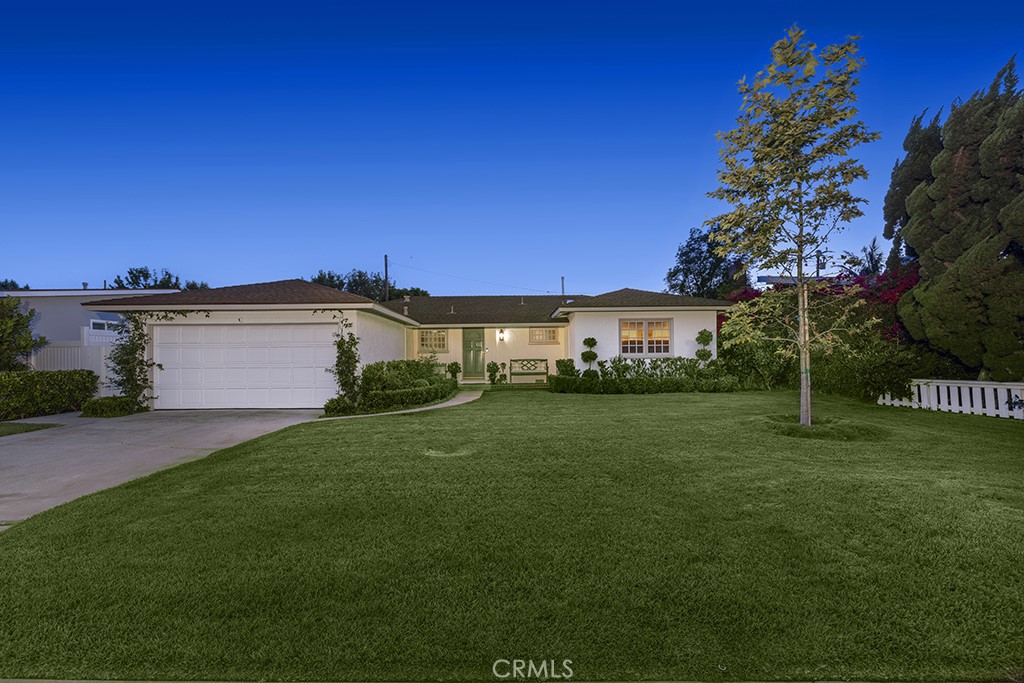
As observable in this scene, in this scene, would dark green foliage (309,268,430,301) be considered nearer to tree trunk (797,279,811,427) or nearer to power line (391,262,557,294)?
power line (391,262,557,294)

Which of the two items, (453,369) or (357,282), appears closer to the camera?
(453,369)

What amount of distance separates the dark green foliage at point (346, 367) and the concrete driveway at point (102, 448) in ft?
3.20

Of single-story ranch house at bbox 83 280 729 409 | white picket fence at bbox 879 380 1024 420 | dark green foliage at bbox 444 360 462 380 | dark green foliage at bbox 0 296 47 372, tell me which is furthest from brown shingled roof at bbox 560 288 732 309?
dark green foliage at bbox 0 296 47 372

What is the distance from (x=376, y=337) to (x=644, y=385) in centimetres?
895

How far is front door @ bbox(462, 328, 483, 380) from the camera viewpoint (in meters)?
22.4

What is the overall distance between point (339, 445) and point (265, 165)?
771 inches

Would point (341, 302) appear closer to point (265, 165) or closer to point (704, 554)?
point (704, 554)

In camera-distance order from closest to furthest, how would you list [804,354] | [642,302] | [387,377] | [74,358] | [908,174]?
[804,354], [387,377], [908,174], [74,358], [642,302]

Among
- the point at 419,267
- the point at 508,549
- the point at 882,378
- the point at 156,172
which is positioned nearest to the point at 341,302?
the point at 508,549

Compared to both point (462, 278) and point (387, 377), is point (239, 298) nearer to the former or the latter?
point (387, 377)

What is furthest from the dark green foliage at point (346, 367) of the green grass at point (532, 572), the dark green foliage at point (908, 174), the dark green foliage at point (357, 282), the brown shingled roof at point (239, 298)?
the dark green foliage at point (357, 282)

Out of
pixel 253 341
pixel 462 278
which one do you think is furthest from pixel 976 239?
pixel 462 278

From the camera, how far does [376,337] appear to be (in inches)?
603

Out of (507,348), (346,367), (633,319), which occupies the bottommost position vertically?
(346,367)
